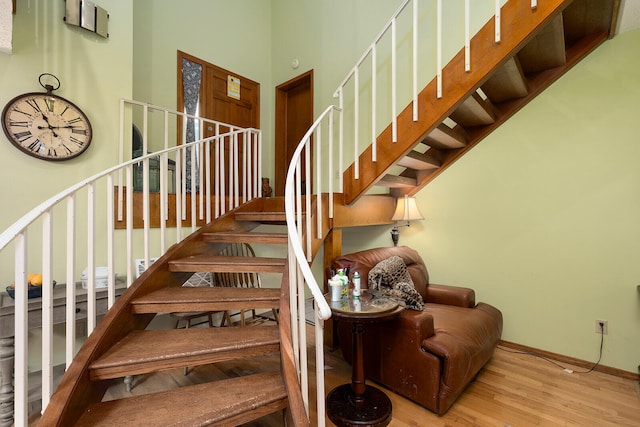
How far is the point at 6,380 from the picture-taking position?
162 centimetres

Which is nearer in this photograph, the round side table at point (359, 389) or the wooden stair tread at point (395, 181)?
the round side table at point (359, 389)

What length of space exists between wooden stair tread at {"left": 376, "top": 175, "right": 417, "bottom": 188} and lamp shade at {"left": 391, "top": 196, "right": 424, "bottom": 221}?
0.16 meters

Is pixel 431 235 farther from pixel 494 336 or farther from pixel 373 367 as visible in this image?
pixel 373 367

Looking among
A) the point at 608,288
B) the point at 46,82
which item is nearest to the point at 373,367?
the point at 608,288

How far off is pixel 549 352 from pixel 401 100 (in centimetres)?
272

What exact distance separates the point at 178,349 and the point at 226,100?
336 centimetres

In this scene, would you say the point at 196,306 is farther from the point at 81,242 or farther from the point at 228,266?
the point at 81,242

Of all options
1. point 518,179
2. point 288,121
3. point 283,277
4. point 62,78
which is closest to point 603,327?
point 518,179

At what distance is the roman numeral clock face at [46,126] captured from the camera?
185 cm

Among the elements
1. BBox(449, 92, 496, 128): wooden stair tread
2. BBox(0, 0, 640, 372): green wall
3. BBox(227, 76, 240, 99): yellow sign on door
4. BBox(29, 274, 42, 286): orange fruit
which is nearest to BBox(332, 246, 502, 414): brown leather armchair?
BBox(0, 0, 640, 372): green wall

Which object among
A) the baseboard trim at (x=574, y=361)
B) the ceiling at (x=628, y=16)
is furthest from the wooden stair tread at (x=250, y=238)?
the ceiling at (x=628, y=16)

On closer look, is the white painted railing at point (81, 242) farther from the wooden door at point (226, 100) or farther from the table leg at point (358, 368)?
the table leg at point (358, 368)

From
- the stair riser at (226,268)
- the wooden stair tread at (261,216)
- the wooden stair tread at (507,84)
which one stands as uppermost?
the wooden stair tread at (507,84)

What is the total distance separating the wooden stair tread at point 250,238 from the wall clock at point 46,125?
1.10m
